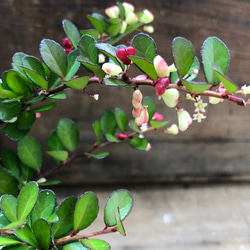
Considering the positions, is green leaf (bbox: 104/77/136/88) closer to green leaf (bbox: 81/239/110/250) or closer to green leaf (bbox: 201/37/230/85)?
green leaf (bbox: 201/37/230/85)

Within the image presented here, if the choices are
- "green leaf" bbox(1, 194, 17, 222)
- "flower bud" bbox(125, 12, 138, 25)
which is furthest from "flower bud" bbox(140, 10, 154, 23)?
"green leaf" bbox(1, 194, 17, 222)

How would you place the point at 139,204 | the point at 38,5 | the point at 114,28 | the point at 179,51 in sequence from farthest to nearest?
the point at 139,204
the point at 38,5
the point at 114,28
the point at 179,51

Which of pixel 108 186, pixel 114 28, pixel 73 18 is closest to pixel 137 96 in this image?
pixel 114 28

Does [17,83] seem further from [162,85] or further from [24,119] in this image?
[162,85]

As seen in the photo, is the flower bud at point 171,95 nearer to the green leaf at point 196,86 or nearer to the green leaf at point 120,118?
the green leaf at point 196,86

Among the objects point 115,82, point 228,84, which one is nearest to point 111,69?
point 115,82

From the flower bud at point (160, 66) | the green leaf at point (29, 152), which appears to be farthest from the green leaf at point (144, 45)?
the green leaf at point (29, 152)

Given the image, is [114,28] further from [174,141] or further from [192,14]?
[174,141]
